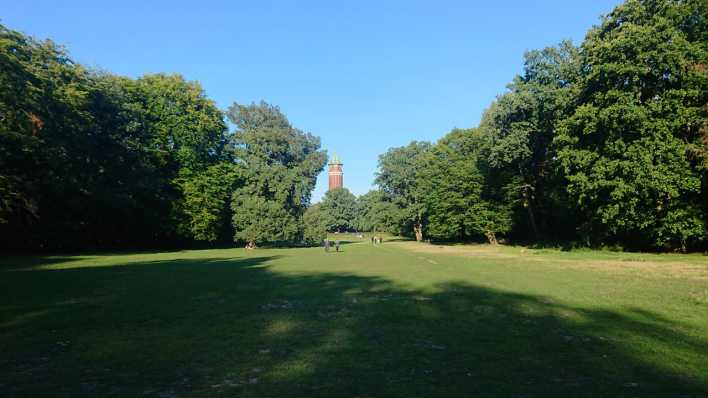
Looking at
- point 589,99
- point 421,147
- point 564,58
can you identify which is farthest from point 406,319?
point 421,147

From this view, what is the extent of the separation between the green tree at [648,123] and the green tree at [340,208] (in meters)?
124

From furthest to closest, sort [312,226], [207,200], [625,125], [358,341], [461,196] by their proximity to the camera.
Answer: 1. [312,226]
2. [461,196]
3. [207,200]
4. [625,125]
5. [358,341]

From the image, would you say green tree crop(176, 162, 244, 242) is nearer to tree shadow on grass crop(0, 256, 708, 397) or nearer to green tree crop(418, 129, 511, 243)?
green tree crop(418, 129, 511, 243)

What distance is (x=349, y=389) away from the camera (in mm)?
5164

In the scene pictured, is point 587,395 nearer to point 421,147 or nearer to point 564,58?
point 564,58

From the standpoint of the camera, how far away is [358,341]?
25.0 feet

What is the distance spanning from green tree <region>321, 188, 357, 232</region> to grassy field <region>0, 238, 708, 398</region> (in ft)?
463

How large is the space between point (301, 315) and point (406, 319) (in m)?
2.51

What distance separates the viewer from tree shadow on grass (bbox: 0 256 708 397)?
208 inches

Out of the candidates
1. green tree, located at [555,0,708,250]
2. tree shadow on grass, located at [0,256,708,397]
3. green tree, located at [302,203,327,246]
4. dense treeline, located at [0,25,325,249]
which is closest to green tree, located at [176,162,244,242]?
dense treeline, located at [0,25,325,249]

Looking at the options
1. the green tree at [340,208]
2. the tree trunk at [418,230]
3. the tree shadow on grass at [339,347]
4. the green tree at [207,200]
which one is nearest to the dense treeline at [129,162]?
the green tree at [207,200]

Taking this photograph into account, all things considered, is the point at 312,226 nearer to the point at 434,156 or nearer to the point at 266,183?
the point at 266,183

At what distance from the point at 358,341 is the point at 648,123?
30.2 m

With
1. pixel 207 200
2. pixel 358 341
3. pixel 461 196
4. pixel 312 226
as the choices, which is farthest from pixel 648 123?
pixel 207 200
